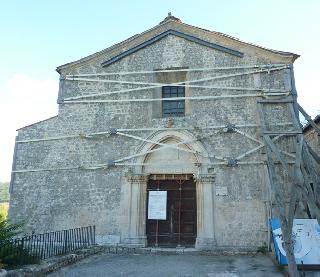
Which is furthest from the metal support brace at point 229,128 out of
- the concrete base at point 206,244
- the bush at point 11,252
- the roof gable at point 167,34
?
the bush at point 11,252

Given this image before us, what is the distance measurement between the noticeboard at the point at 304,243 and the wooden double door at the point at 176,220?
387 cm

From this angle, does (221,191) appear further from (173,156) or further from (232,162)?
A: (173,156)

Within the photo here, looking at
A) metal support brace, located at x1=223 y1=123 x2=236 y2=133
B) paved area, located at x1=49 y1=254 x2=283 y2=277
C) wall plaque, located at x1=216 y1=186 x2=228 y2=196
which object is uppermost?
metal support brace, located at x1=223 y1=123 x2=236 y2=133

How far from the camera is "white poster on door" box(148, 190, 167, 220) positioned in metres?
12.6

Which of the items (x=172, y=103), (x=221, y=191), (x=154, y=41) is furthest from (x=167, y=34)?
(x=221, y=191)

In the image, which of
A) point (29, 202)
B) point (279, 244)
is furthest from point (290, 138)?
point (29, 202)

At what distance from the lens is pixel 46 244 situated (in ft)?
36.2

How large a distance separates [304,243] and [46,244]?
761 centimetres

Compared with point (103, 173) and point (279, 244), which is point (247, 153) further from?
point (103, 173)

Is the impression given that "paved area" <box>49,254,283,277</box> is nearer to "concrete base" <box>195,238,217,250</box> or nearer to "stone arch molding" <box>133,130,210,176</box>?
"concrete base" <box>195,238,217,250</box>

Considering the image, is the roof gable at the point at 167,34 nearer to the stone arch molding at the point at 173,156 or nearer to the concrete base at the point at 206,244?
the stone arch molding at the point at 173,156

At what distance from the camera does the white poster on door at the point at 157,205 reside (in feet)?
41.4

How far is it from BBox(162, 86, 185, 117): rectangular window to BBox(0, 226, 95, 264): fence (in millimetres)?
5262

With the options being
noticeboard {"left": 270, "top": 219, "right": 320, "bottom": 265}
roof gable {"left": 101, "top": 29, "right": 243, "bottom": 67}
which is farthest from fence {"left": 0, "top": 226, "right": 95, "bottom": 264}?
roof gable {"left": 101, "top": 29, "right": 243, "bottom": 67}
